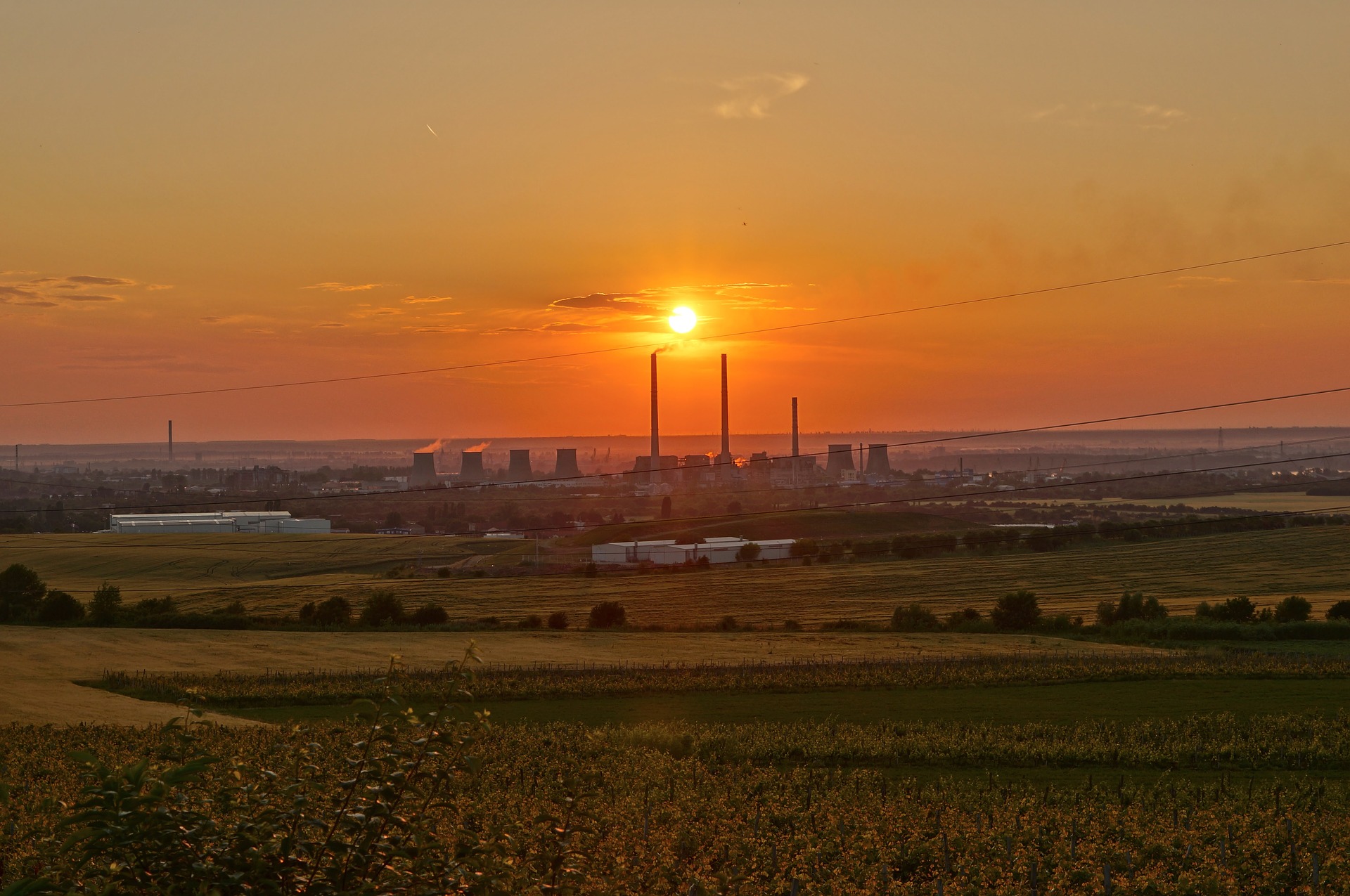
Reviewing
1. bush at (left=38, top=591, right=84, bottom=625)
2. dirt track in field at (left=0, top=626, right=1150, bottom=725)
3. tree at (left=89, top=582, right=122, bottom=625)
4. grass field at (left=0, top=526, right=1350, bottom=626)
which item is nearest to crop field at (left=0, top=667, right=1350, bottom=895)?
dirt track in field at (left=0, top=626, right=1150, bottom=725)

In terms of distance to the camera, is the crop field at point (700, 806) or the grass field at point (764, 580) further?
the grass field at point (764, 580)

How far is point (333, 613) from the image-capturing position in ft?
212

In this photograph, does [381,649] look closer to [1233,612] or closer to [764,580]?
[764,580]

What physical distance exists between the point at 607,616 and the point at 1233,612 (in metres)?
33.5

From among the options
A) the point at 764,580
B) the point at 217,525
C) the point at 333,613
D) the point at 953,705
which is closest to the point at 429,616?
the point at 333,613

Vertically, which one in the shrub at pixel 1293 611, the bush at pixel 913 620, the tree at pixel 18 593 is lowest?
the bush at pixel 913 620

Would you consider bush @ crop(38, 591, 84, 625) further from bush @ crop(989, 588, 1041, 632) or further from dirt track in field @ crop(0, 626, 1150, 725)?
bush @ crop(989, 588, 1041, 632)

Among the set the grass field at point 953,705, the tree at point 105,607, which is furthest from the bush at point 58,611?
the grass field at point 953,705

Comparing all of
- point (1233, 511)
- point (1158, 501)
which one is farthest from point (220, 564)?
point (1158, 501)

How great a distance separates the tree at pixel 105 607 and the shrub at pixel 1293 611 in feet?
207

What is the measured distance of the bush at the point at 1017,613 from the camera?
58219 millimetres

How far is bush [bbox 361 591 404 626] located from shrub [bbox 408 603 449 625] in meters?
0.85

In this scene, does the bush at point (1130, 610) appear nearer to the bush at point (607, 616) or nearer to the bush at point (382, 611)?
the bush at point (607, 616)

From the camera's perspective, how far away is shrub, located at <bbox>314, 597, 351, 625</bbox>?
63.8 metres
